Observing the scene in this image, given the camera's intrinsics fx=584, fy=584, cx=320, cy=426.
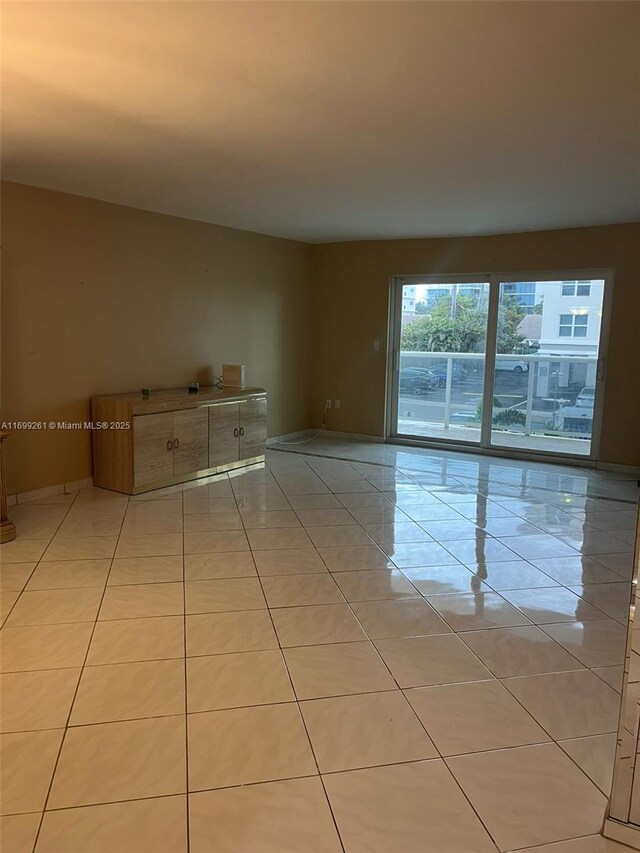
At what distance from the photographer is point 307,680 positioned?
2.19 metres

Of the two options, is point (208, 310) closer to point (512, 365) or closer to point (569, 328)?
point (512, 365)

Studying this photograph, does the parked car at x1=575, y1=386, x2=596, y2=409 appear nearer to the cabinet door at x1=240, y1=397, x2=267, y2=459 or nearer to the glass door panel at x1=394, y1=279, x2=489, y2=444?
the glass door panel at x1=394, y1=279, x2=489, y2=444

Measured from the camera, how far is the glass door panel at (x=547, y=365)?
18.5 feet

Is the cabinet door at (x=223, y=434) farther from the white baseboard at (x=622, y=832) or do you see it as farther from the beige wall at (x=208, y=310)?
the white baseboard at (x=622, y=832)

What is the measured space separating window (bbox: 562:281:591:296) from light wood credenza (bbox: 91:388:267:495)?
10.5 ft

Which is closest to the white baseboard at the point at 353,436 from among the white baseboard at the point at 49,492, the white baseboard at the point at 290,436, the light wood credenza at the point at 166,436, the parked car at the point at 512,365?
the white baseboard at the point at 290,436

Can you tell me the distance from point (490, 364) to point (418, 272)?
1.26 m

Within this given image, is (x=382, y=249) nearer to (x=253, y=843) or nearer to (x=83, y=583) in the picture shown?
(x=83, y=583)

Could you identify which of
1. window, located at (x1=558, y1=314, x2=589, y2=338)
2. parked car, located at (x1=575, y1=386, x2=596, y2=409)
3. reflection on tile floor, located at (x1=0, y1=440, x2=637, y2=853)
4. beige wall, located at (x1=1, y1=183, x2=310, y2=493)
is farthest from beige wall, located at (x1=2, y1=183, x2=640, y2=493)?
reflection on tile floor, located at (x1=0, y1=440, x2=637, y2=853)

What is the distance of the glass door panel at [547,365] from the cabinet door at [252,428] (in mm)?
2461

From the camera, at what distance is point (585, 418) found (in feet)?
18.8

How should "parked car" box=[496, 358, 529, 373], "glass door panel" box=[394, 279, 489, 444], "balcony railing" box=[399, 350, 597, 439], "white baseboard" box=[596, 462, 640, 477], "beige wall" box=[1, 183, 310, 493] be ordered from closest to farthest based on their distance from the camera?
"beige wall" box=[1, 183, 310, 493], "white baseboard" box=[596, 462, 640, 477], "balcony railing" box=[399, 350, 597, 439], "parked car" box=[496, 358, 529, 373], "glass door panel" box=[394, 279, 489, 444]

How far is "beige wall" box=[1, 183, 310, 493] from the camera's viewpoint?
13.4 ft

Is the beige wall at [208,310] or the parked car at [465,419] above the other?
the beige wall at [208,310]
